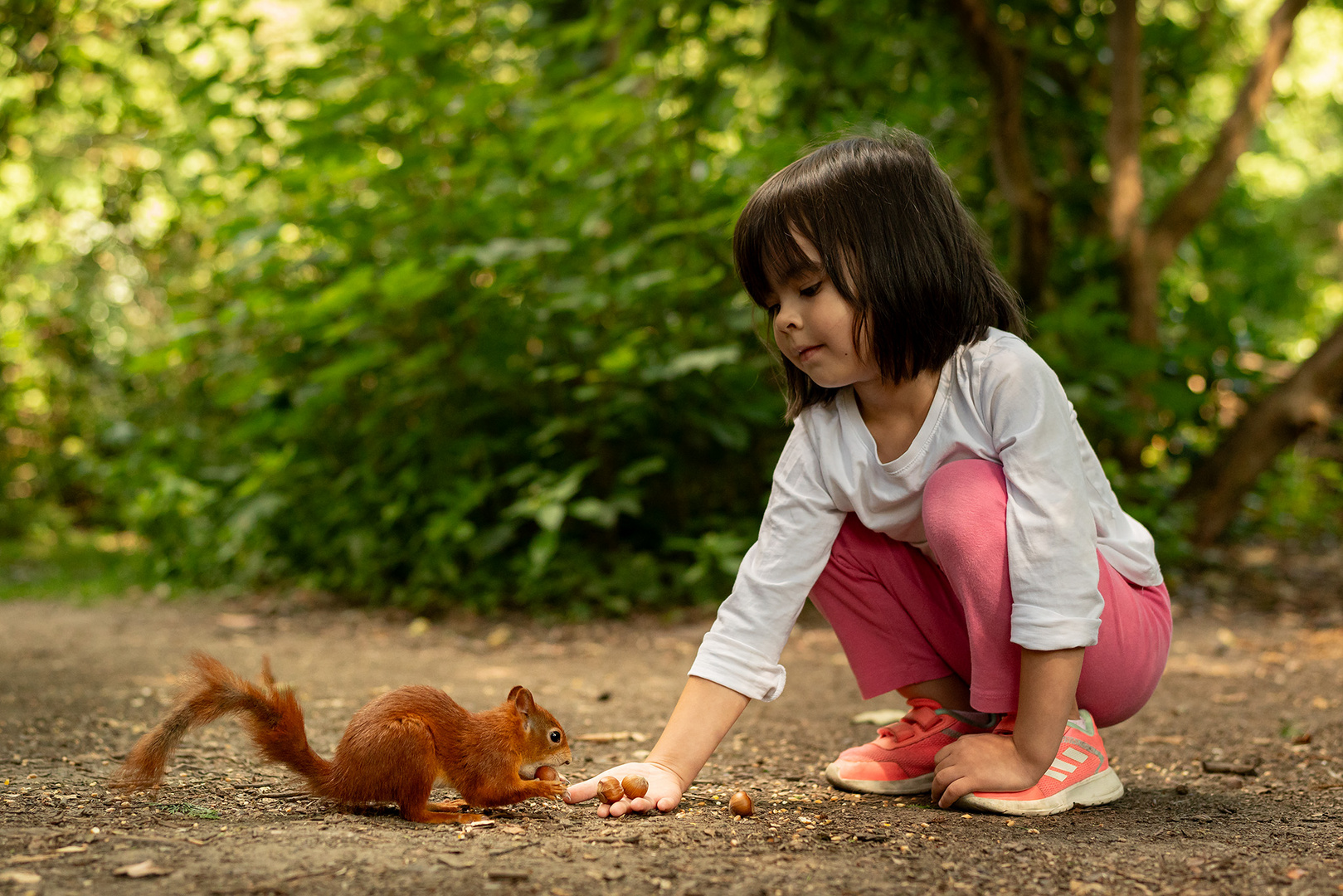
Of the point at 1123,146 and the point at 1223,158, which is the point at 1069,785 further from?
the point at 1223,158

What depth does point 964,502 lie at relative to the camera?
6.02ft

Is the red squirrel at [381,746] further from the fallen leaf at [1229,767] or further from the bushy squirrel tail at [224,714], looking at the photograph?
the fallen leaf at [1229,767]

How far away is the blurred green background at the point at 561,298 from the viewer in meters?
4.38

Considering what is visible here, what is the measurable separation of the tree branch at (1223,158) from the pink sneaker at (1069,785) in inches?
161

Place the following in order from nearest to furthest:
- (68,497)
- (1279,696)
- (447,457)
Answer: (1279,696) → (447,457) → (68,497)

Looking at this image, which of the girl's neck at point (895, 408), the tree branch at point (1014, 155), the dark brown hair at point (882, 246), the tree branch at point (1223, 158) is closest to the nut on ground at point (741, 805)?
the girl's neck at point (895, 408)

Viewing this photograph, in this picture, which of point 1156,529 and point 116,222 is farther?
point 116,222

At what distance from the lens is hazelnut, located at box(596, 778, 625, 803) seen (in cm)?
178

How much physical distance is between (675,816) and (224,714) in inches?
29.1

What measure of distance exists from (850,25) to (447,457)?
2721 millimetres

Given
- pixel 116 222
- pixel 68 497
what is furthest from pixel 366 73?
pixel 68 497

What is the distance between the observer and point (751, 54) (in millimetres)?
4828

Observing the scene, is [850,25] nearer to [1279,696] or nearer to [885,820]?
[1279,696]

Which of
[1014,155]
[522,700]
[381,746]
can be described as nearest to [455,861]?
[381,746]
